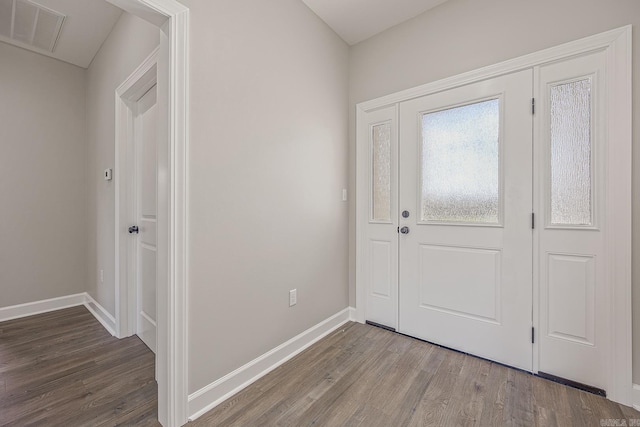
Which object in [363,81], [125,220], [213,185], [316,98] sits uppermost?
[363,81]

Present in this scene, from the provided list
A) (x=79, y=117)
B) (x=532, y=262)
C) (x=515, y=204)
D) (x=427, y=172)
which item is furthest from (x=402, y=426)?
(x=79, y=117)

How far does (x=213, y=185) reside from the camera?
1558mm

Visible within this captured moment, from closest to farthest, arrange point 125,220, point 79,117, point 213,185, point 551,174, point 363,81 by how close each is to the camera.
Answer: point 213,185 < point 551,174 < point 125,220 < point 363,81 < point 79,117

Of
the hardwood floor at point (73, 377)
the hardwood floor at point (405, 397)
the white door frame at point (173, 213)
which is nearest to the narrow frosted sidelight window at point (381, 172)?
the hardwood floor at point (405, 397)

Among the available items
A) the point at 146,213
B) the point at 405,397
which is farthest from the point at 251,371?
the point at 146,213

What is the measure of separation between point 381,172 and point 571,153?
1.30 meters

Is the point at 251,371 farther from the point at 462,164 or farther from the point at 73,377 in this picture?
the point at 462,164

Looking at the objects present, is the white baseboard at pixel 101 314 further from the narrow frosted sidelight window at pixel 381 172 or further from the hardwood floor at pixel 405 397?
the narrow frosted sidelight window at pixel 381 172

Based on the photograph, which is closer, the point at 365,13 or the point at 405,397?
the point at 405,397

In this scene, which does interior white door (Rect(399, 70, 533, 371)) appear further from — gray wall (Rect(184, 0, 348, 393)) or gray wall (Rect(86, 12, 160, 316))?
gray wall (Rect(86, 12, 160, 316))

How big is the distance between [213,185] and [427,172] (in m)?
1.66

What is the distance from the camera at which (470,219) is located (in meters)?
2.05

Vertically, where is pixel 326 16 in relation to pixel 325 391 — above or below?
above

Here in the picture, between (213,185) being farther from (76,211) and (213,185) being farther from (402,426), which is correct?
(76,211)
